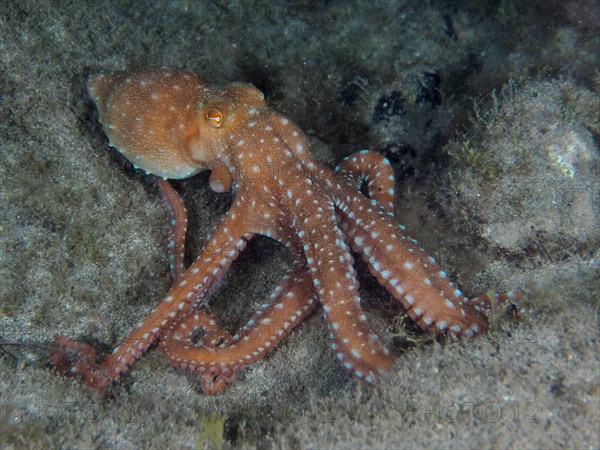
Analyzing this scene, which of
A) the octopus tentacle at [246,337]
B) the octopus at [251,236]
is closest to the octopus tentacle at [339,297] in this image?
the octopus at [251,236]

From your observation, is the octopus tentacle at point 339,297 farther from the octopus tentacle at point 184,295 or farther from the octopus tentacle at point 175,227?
the octopus tentacle at point 175,227

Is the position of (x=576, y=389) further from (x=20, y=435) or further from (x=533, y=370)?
(x=20, y=435)

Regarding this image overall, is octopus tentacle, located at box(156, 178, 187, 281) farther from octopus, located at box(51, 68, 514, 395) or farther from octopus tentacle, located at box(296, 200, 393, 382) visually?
octopus tentacle, located at box(296, 200, 393, 382)

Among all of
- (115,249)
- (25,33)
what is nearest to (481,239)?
(115,249)

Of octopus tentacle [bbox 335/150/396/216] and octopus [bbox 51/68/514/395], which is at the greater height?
octopus tentacle [bbox 335/150/396/216]

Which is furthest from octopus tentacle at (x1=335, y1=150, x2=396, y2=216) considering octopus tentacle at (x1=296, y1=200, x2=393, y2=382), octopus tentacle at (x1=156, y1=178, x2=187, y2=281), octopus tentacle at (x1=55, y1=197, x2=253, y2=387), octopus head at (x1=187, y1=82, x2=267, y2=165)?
octopus tentacle at (x1=156, y1=178, x2=187, y2=281)

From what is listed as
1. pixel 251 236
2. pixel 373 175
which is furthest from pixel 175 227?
pixel 373 175
